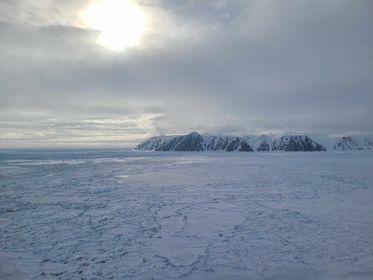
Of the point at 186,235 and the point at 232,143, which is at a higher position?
the point at 232,143

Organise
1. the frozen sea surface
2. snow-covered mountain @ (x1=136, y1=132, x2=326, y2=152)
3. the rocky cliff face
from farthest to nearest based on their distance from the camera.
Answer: the rocky cliff face, snow-covered mountain @ (x1=136, y1=132, x2=326, y2=152), the frozen sea surface

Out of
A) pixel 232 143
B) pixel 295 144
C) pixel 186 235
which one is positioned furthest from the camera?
pixel 295 144

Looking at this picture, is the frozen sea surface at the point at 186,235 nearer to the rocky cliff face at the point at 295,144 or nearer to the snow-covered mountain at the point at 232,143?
the snow-covered mountain at the point at 232,143

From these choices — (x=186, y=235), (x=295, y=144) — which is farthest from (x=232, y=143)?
(x=186, y=235)

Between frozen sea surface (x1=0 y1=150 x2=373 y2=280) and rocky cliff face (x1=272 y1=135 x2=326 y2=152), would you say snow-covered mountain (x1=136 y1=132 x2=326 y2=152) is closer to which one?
rocky cliff face (x1=272 y1=135 x2=326 y2=152)

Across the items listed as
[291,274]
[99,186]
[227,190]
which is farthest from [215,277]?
[99,186]

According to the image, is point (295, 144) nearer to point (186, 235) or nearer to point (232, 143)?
point (232, 143)

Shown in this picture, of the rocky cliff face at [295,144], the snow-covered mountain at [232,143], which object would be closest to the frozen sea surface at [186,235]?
the snow-covered mountain at [232,143]

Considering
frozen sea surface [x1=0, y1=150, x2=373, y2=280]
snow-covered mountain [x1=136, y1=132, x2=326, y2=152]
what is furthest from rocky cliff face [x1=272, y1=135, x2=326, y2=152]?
frozen sea surface [x1=0, y1=150, x2=373, y2=280]

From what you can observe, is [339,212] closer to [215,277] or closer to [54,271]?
[215,277]
